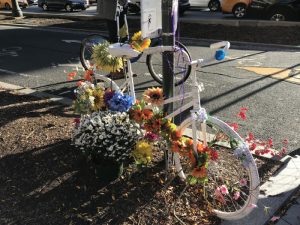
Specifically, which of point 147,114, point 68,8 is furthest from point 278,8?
point 68,8

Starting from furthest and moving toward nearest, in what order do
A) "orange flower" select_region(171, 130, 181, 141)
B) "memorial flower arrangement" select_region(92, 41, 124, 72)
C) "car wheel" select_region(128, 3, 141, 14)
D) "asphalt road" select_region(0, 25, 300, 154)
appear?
1. "car wheel" select_region(128, 3, 141, 14)
2. "asphalt road" select_region(0, 25, 300, 154)
3. "memorial flower arrangement" select_region(92, 41, 124, 72)
4. "orange flower" select_region(171, 130, 181, 141)

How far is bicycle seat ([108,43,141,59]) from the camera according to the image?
3338 millimetres

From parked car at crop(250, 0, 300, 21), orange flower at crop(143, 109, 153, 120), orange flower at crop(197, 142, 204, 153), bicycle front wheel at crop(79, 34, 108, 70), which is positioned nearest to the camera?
orange flower at crop(197, 142, 204, 153)

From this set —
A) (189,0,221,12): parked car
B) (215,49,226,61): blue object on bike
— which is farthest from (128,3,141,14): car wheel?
(215,49,226,61): blue object on bike

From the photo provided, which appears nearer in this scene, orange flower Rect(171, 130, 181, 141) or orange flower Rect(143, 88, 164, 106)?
orange flower Rect(171, 130, 181, 141)

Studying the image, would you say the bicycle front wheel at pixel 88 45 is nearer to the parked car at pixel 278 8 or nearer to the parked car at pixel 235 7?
the parked car at pixel 278 8

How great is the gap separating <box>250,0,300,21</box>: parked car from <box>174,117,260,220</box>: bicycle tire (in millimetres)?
9872

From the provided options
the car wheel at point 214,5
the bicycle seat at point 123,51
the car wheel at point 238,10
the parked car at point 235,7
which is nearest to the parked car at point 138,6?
the car wheel at point 214,5

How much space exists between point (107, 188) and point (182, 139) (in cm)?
87

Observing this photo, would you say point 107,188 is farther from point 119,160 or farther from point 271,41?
point 271,41

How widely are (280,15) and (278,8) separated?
24 centimetres

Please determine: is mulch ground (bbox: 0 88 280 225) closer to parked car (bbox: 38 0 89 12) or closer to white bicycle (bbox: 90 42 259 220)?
white bicycle (bbox: 90 42 259 220)

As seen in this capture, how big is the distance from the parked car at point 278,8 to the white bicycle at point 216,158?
992 cm

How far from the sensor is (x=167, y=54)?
3.21 metres
